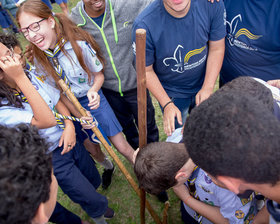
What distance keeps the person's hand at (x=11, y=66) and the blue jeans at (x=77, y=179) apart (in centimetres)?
76

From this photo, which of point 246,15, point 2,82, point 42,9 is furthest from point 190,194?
point 42,9

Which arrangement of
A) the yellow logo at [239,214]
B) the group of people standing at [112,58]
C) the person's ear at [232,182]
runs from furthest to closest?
1. the group of people standing at [112,58]
2. the yellow logo at [239,214]
3. the person's ear at [232,182]

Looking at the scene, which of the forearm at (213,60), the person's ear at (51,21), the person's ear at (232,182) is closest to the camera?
the person's ear at (232,182)

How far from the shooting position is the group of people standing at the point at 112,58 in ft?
5.80

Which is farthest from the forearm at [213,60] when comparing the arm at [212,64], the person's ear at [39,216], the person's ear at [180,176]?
the person's ear at [39,216]

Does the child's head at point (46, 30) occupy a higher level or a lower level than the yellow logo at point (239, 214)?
higher

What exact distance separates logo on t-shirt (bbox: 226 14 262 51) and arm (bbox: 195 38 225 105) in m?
0.12

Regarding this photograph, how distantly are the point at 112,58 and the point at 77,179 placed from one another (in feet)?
4.27

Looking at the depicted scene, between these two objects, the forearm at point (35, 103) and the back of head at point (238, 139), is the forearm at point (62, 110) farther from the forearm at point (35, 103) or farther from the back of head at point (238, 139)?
the back of head at point (238, 139)

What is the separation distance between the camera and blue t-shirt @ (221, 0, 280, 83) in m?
1.79

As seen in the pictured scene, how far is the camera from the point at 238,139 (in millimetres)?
816

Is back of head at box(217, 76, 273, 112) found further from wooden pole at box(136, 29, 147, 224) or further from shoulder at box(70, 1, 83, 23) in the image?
shoulder at box(70, 1, 83, 23)

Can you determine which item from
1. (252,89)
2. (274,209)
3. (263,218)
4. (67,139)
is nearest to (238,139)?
(274,209)

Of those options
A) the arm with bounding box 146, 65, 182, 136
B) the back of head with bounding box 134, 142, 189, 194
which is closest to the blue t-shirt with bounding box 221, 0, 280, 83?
the arm with bounding box 146, 65, 182, 136
